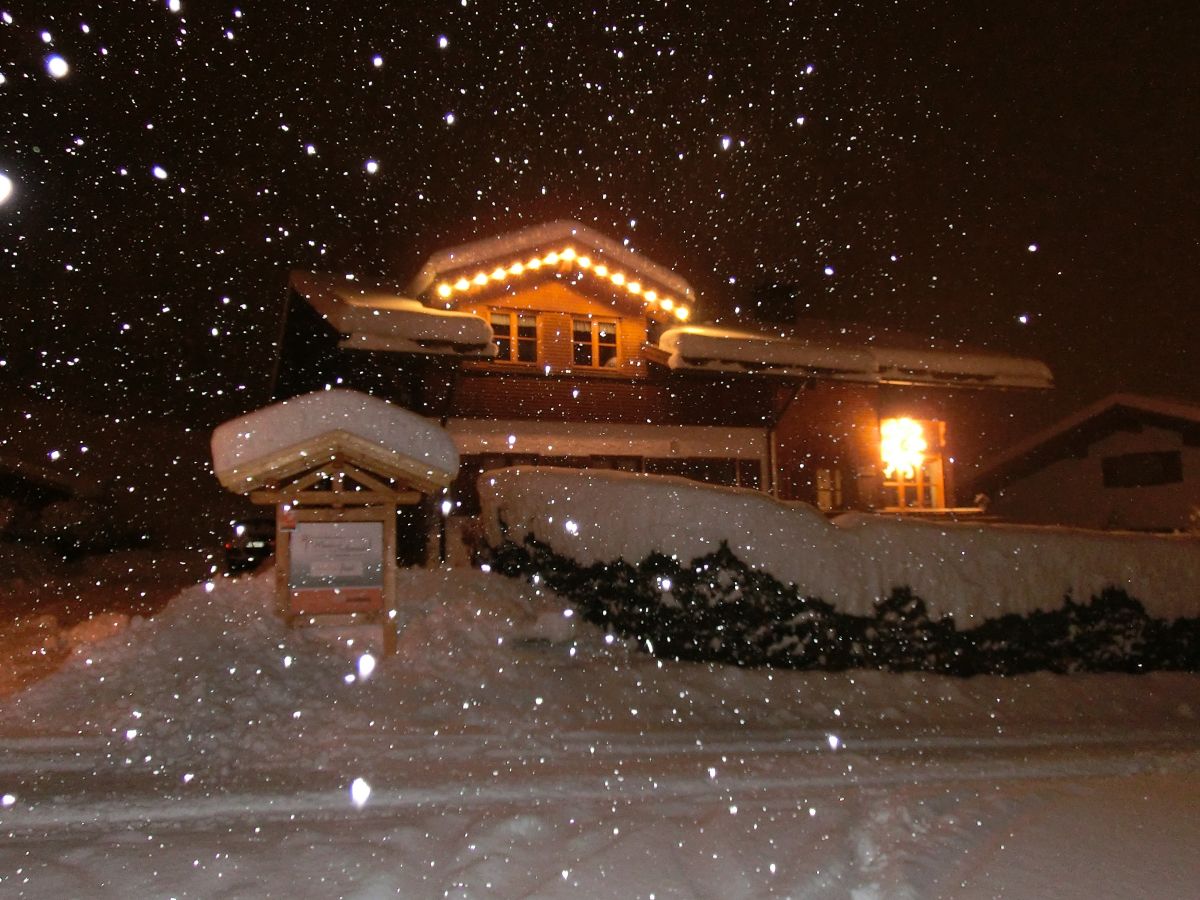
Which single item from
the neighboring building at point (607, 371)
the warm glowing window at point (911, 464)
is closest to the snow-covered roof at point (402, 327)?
the neighboring building at point (607, 371)

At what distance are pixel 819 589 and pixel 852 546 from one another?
0.70m

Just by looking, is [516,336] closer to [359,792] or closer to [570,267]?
[570,267]

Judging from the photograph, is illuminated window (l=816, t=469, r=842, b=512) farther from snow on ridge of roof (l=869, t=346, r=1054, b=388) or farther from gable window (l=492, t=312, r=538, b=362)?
gable window (l=492, t=312, r=538, b=362)

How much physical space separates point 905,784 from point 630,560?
4511 millimetres

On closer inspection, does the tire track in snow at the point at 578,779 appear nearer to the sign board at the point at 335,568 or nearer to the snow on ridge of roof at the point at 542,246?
the sign board at the point at 335,568

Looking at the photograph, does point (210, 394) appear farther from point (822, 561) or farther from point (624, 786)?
point (624, 786)

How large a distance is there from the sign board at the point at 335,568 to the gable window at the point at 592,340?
9.82 m

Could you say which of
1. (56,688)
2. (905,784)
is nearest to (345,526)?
(56,688)

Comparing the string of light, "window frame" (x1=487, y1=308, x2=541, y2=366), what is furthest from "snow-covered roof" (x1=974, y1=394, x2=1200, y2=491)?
"window frame" (x1=487, y1=308, x2=541, y2=366)

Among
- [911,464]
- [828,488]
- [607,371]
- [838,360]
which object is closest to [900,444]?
[911,464]

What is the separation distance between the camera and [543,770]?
662 centimetres

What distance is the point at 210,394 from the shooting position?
1508 inches

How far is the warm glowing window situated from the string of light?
6393mm

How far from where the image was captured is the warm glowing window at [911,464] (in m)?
21.9
